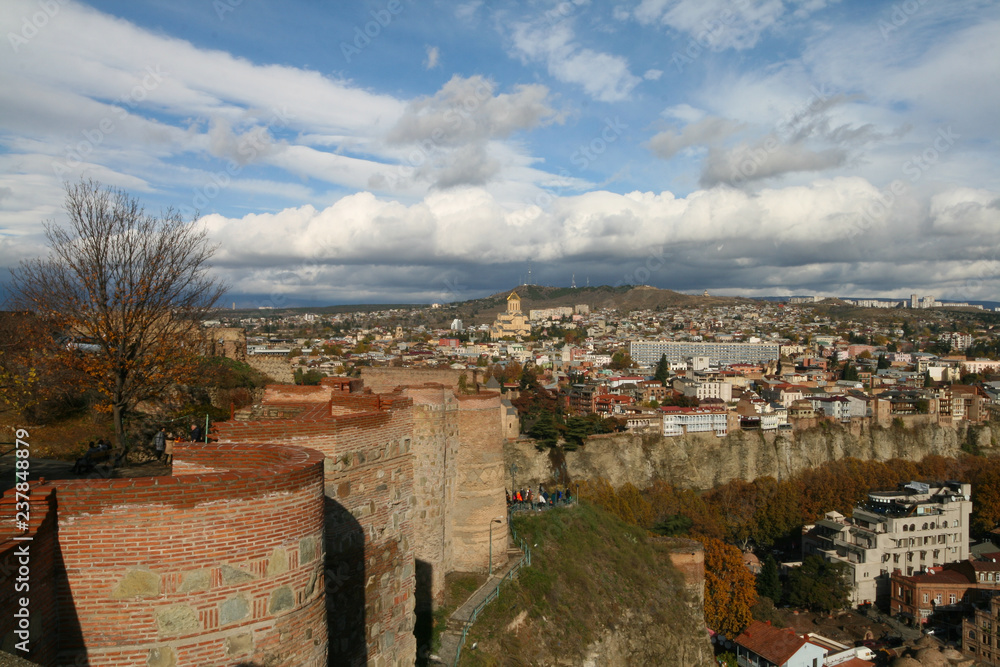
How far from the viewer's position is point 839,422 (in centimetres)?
6762

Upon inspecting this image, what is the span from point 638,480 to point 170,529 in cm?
5368

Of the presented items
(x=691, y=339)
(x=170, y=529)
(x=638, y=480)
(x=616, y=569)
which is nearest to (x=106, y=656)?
(x=170, y=529)

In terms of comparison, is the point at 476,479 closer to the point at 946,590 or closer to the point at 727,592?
the point at 727,592

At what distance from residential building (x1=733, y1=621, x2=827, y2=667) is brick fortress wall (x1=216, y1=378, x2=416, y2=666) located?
25.5m

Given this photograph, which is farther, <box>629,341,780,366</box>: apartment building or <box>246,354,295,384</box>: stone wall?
<box>629,341,780,366</box>: apartment building

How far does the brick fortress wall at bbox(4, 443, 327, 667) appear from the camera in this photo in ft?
12.6

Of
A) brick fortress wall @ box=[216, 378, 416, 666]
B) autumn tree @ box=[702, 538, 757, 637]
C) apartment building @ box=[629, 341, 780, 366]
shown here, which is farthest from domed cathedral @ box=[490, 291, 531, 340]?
brick fortress wall @ box=[216, 378, 416, 666]

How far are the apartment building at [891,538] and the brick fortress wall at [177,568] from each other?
144ft

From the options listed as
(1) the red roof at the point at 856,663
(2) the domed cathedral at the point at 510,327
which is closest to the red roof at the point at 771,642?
(1) the red roof at the point at 856,663

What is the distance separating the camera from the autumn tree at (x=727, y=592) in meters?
31.2

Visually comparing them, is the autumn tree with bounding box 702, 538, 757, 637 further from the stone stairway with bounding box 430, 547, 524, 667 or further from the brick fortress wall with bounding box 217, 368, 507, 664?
the brick fortress wall with bounding box 217, 368, 507, 664

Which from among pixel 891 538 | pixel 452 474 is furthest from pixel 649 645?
pixel 891 538

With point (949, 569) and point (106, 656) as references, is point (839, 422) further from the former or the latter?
point (106, 656)

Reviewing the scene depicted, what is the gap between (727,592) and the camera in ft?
106
